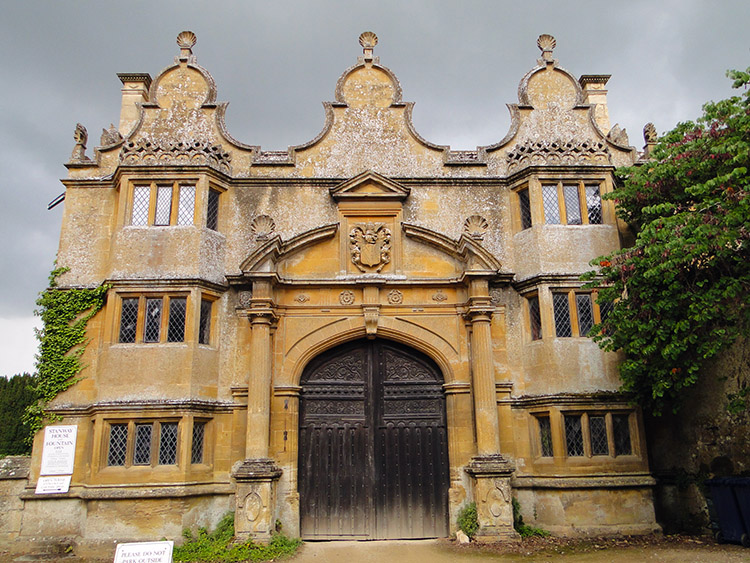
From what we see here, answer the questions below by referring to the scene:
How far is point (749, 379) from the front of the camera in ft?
34.1

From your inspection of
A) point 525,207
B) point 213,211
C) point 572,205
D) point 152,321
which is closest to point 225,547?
point 152,321

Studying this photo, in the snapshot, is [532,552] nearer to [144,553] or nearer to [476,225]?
[476,225]

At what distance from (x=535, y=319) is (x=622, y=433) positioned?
2.69 m

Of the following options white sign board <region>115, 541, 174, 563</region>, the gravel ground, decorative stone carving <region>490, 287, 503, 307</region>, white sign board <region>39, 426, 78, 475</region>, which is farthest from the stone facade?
white sign board <region>115, 541, 174, 563</region>

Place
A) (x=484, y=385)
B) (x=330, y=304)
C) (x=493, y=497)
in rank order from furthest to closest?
(x=330, y=304)
(x=484, y=385)
(x=493, y=497)

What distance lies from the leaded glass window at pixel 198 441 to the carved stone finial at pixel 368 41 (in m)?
8.82

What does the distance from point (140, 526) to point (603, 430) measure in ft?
28.1

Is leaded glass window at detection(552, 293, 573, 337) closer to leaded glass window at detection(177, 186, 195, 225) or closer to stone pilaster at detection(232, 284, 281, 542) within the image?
stone pilaster at detection(232, 284, 281, 542)

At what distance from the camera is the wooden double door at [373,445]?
447 inches

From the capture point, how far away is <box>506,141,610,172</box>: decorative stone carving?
12.7 metres

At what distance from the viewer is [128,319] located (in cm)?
1161

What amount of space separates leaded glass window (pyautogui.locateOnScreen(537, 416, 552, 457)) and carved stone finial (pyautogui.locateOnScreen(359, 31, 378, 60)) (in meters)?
8.82

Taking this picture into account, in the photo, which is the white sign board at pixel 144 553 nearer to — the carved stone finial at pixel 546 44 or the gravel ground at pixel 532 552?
the gravel ground at pixel 532 552

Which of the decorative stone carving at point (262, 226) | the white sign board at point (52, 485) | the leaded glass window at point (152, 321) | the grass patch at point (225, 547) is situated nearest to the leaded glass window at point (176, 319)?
the leaded glass window at point (152, 321)
